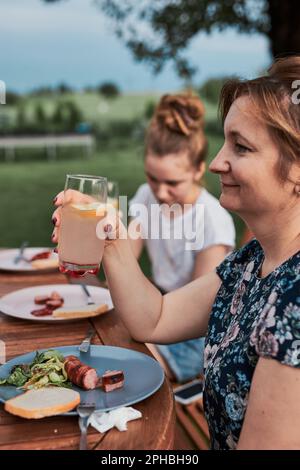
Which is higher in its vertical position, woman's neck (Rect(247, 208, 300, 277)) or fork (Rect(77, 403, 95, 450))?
woman's neck (Rect(247, 208, 300, 277))

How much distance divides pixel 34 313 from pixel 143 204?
140 centimetres

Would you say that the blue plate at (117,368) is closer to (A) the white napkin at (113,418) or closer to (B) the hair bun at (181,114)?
(A) the white napkin at (113,418)

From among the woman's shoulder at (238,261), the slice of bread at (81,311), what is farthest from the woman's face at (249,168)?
the slice of bread at (81,311)

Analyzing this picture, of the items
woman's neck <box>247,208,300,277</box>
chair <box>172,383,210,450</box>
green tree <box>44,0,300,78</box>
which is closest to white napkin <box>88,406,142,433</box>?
woman's neck <box>247,208,300,277</box>

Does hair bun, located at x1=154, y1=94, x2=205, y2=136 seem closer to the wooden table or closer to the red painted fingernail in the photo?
the red painted fingernail

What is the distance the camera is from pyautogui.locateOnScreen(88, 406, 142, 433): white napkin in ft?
4.08

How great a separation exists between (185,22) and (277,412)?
17.4 ft

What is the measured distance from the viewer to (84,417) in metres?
1.23

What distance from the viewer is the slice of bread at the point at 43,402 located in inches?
49.7

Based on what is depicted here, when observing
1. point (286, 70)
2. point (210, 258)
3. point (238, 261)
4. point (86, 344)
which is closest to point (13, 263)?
point (210, 258)

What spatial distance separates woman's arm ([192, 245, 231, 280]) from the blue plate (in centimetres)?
116

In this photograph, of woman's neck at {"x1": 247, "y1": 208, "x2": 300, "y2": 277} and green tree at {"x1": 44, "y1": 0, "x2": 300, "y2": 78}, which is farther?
green tree at {"x1": 44, "y1": 0, "x2": 300, "y2": 78}

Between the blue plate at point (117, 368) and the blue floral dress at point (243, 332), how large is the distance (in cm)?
15
